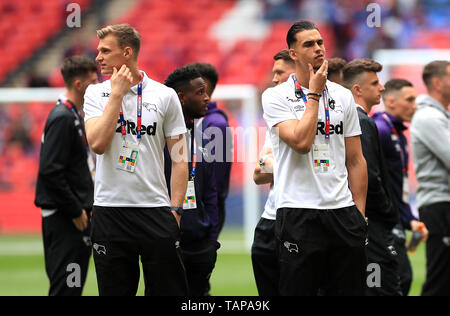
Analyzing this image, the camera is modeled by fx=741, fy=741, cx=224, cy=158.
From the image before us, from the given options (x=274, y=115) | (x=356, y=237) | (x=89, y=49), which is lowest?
(x=356, y=237)

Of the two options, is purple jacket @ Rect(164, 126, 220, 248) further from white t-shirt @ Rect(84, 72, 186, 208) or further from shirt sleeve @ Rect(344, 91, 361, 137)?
shirt sleeve @ Rect(344, 91, 361, 137)

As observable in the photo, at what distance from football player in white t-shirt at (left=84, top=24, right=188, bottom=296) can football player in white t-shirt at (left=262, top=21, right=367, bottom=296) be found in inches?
25.0

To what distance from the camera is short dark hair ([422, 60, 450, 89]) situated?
6.89 m

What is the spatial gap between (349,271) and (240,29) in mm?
14804

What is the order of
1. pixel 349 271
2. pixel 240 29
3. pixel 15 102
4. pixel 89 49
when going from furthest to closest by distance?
pixel 240 29
pixel 89 49
pixel 15 102
pixel 349 271

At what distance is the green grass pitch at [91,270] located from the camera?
865cm

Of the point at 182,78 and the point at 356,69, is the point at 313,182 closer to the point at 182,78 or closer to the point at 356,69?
the point at 182,78

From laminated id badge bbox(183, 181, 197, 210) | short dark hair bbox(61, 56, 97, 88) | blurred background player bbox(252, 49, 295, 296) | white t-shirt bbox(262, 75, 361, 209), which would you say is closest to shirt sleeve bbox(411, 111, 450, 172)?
blurred background player bbox(252, 49, 295, 296)

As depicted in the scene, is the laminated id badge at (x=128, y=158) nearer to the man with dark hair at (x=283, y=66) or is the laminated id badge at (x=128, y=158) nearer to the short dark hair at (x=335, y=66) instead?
the man with dark hair at (x=283, y=66)

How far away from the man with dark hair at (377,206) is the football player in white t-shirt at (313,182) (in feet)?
3.81

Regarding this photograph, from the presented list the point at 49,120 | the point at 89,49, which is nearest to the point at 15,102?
the point at 89,49

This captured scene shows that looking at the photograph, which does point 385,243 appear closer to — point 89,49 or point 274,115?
point 274,115

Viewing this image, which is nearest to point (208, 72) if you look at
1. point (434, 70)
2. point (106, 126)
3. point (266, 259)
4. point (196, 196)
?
point (196, 196)
